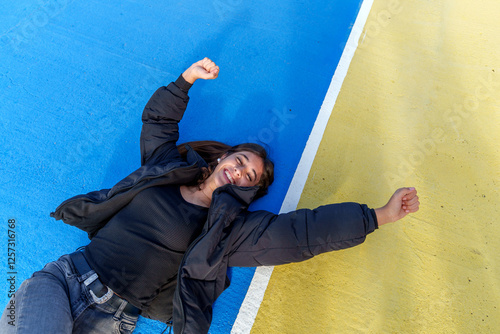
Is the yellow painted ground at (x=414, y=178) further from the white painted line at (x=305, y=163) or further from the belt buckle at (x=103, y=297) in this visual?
the belt buckle at (x=103, y=297)

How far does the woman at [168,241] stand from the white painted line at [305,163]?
40cm

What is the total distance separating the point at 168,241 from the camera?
7.75 feet

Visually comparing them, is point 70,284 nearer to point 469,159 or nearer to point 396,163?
point 396,163

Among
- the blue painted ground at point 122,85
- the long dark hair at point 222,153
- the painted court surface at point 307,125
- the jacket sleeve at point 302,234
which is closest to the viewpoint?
the jacket sleeve at point 302,234

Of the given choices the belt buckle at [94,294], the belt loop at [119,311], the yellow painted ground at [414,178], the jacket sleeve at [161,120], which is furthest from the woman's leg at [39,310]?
the yellow painted ground at [414,178]

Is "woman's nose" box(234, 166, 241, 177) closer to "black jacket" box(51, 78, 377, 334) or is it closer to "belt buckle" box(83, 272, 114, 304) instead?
"black jacket" box(51, 78, 377, 334)

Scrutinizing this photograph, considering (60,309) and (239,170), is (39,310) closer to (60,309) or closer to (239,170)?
(60,309)

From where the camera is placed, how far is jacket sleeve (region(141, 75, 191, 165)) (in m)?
2.63

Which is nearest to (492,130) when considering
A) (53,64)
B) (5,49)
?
(53,64)

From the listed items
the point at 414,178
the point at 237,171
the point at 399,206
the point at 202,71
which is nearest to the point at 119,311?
the point at 237,171

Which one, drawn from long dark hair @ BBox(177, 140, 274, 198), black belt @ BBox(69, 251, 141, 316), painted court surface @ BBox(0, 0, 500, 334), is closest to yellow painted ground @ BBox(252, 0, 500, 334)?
painted court surface @ BBox(0, 0, 500, 334)

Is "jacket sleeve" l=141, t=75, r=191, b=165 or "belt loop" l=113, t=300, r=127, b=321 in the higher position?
"jacket sleeve" l=141, t=75, r=191, b=165

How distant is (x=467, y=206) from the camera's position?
108 inches

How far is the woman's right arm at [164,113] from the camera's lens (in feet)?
8.64
